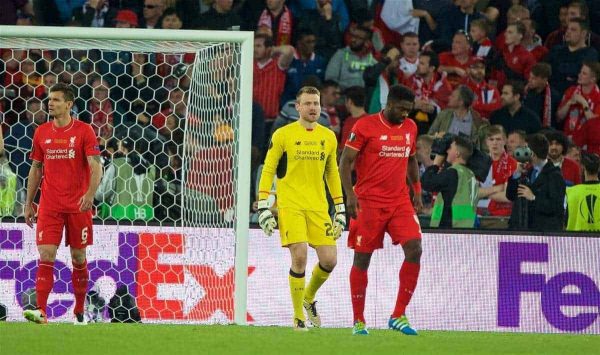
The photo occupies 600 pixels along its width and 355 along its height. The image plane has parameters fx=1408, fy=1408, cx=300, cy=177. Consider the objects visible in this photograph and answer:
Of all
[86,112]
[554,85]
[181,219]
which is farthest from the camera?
[554,85]

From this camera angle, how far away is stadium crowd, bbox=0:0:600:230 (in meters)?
14.8

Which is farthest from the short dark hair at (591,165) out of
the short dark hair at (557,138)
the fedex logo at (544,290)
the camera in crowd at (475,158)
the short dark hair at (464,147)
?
the camera in crowd at (475,158)

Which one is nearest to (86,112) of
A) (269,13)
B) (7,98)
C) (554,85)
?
(7,98)

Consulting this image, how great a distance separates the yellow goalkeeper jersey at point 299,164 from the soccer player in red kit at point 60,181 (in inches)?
69.6

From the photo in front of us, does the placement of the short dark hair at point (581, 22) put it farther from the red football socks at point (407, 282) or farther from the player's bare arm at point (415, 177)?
the red football socks at point (407, 282)

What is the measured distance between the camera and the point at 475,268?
14.6 metres

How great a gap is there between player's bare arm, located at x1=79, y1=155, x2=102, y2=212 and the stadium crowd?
1.90m

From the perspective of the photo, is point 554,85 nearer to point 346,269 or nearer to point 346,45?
point 346,45

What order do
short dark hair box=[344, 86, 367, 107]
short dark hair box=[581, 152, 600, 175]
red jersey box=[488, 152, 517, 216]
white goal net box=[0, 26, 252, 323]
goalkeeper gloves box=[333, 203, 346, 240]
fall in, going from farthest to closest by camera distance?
short dark hair box=[344, 86, 367, 107] < red jersey box=[488, 152, 517, 216] < short dark hair box=[581, 152, 600, 175] < white goal net box=[0, 26, 252, 323] < goalkeeper gloves box=[333, 203, 346, 240]

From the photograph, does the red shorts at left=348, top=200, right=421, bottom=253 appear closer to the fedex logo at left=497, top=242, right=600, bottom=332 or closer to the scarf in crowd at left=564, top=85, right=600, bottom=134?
the fedex logo at left=497, top=242, right=600, bottom=332

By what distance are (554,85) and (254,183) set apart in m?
4.82

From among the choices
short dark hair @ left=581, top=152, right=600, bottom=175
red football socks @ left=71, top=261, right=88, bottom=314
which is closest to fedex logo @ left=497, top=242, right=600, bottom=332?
short dark hair @ left=581, top=152, right=600, bottom=175

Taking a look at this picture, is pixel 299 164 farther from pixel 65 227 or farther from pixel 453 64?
pixel 453 64

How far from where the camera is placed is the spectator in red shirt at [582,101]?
18.1m
